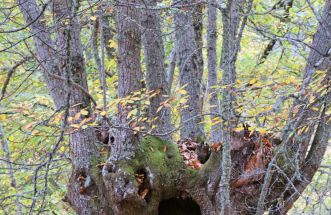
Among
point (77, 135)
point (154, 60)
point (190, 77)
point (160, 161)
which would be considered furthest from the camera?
point (190, 77)

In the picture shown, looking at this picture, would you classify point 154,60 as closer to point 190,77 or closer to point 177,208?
point 190,77

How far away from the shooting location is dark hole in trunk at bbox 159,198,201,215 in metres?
4.25

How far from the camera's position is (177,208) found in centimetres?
428

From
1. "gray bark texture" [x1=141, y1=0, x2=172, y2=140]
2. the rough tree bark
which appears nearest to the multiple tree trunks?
the rough tree bark

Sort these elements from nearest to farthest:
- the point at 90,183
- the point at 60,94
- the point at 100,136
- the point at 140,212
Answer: the point at 140,212 → the point at 90,183 → the point at 60,94 → the point at 100,136

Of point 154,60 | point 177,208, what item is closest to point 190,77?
point 154,60

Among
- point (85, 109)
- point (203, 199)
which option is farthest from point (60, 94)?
point (203, 199)

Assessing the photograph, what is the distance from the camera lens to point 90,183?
4.06 m

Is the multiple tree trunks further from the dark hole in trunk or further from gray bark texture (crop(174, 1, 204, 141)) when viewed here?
gray bark texture (crop(174, 1, 204, 141))

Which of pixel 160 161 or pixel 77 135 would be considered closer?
pixel 160 161

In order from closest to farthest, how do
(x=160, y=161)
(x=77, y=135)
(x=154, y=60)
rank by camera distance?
(x=160, y=161) → (x=77, y=135) → (x=154, y=60)

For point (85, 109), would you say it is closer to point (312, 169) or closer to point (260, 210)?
point (260, 210)

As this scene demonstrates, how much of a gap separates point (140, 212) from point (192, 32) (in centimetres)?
276

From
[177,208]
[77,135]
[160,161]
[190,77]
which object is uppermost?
[190,77]
